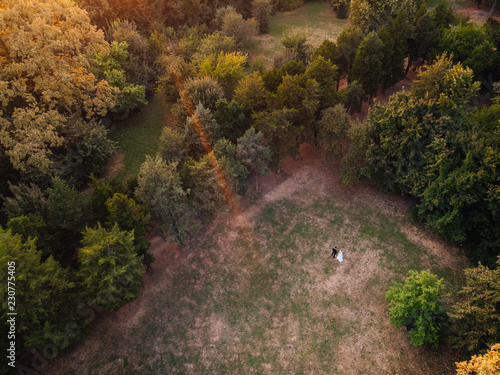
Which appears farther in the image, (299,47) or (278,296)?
(299,47)

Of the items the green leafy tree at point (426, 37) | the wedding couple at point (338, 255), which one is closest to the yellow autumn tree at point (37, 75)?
the wedding couple at point (338, 255)

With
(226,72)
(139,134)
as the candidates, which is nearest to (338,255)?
(226,72)

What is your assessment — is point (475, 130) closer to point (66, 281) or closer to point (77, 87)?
point (66, 281)

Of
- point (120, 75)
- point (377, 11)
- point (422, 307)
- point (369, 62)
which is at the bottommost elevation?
point (422, 307)

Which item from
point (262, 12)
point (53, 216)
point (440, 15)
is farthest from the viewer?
point (262, 12)

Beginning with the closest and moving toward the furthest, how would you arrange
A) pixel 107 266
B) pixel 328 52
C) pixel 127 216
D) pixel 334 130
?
pixel 107 266, pixel 127 216, pixel 334 130, pixel 328 52

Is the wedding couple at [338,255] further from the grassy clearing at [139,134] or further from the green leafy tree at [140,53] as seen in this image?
the green leafy tree at [140,53]

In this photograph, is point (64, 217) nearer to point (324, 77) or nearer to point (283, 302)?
point (283, 302)
